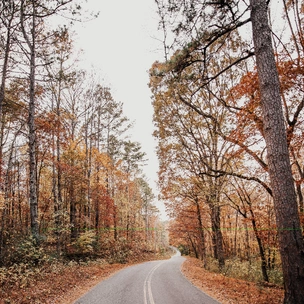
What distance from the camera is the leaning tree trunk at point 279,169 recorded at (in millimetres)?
4047

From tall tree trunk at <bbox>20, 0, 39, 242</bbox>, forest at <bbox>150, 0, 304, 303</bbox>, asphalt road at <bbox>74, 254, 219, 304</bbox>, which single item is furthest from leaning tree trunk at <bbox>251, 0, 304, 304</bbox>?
tall tree trunk at <bbox>20, 0, 39, 242</bbox>

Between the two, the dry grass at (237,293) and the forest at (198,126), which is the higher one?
the forest at (198,126)

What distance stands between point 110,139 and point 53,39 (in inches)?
574

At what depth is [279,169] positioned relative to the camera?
4352 mm

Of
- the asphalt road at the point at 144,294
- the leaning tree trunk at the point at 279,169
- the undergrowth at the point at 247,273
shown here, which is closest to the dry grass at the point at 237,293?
the asphalt road at the point at 144,294

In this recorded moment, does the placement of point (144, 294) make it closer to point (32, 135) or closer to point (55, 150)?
point (32, 135)

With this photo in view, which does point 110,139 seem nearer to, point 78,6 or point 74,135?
point 74,135

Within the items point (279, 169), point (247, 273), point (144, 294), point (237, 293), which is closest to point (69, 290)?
point (144, 294)

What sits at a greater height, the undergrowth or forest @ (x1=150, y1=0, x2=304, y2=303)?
forest @ (x1=150, y1=0, x2=304, y2=303)

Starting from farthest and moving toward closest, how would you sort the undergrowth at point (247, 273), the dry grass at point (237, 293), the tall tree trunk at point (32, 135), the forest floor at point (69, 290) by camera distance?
1. the undergrowth at point (247, 273)
2. the tall tree trunk at point (32, 135)
3. the dry grass at point (237, 293)
4. the forest floor at point (69, 290)

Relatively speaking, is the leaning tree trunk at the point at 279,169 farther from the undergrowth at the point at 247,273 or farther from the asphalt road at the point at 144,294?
the undergrowth at the point at 247,273

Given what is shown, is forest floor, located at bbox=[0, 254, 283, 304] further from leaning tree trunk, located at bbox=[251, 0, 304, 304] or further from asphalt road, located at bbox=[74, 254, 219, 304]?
leaning tree trunk, located at bbox=[251, 0, 304, 304]

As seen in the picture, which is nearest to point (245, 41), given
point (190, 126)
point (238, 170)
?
point (190, 126)

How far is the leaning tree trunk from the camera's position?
405cm
